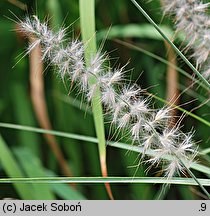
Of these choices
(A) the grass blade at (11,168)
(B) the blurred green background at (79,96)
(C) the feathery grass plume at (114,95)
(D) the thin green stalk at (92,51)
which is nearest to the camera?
(C) the feathery grass plume at (114,95)

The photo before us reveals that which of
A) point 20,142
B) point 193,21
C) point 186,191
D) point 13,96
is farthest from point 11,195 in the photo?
point 193,21

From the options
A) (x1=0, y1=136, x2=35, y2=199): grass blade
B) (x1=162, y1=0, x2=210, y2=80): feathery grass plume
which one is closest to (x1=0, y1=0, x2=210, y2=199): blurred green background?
(x1=0, y1=136, x2=35, y2=199): grass blade

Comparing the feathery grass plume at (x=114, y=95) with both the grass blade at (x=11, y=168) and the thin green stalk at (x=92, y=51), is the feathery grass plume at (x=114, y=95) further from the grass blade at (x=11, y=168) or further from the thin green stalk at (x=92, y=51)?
the grass blade at (x=11, y=168)

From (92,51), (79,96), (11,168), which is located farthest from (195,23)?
(79,96)

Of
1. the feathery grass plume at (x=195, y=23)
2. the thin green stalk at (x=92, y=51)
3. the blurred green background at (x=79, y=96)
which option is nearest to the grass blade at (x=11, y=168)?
the blurred green background at (x=79, y=96)

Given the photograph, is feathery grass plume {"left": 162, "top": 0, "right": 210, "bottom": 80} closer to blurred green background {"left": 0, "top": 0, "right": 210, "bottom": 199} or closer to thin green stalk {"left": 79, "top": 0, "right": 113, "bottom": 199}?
thin green stalk {"left": 79, "top": 0, "right": 113, "bottom": 199}

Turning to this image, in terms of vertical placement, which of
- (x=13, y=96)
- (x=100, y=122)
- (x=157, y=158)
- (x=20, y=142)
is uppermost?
(x=13, y=96)
